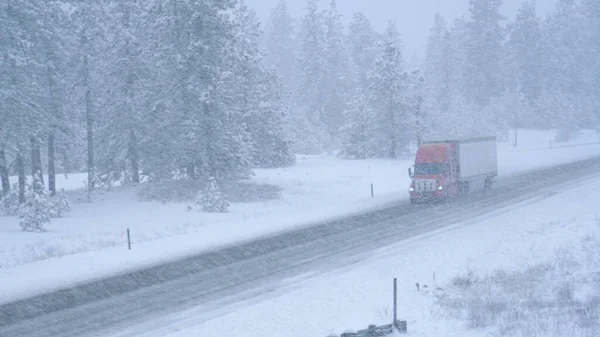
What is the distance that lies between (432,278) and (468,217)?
1046cm

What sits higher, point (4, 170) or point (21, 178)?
point (4, 170)

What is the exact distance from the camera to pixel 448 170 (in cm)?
3195

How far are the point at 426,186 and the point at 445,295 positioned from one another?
660 inches

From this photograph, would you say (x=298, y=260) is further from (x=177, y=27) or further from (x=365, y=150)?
(x=365, y=150)

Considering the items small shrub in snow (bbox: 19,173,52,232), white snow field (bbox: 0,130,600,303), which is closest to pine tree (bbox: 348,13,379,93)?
white snow field (bbox: 0,130,600,303)

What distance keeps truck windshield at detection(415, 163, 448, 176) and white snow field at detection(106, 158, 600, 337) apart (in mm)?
9577

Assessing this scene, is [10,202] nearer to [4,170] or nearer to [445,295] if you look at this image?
[4,170]

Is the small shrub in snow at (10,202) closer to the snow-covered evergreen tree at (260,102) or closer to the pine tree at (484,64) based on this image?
the snow-covered evergreen tree at (260,102)

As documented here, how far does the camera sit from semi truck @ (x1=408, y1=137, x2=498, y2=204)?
31.2 metres

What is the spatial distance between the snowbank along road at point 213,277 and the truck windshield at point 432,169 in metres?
3.00

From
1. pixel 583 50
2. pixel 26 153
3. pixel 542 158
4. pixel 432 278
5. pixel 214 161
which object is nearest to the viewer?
pixel 432 278

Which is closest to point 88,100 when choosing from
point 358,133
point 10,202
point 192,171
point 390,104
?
point 192,171

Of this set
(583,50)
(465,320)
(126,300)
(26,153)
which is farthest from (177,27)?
(583,50)

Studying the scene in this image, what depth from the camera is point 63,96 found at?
35.9 m
